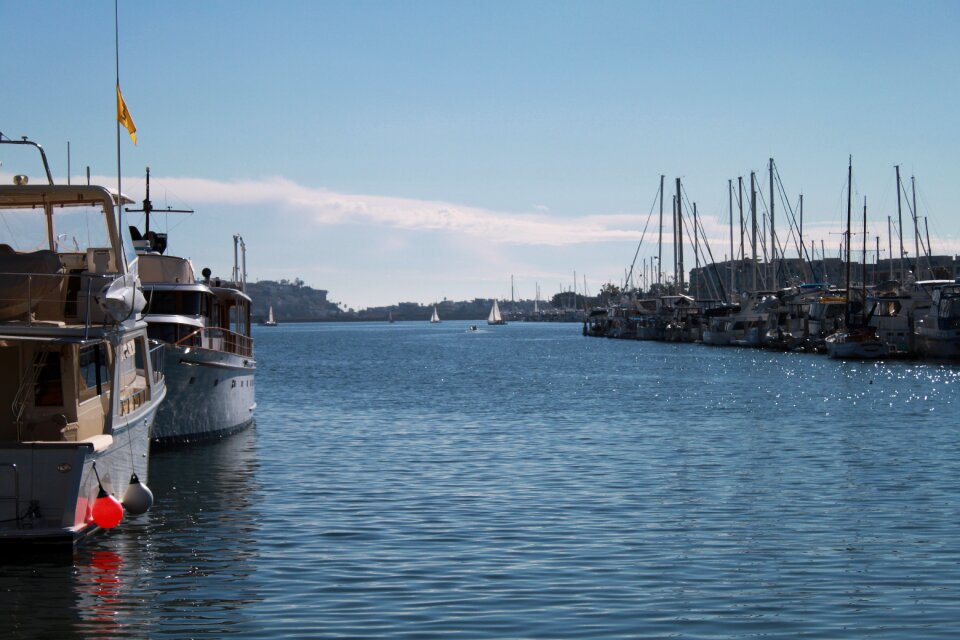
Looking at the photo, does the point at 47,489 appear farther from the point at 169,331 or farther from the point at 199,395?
the point at 199,395

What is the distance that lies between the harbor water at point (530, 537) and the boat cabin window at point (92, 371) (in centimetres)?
235

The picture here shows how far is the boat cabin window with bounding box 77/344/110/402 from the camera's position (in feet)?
60.4

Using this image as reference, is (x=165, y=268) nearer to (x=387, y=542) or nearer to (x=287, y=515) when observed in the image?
(x=287, y=515)

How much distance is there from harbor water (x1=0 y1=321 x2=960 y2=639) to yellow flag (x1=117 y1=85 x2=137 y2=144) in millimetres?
6999

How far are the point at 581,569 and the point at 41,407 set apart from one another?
840cm

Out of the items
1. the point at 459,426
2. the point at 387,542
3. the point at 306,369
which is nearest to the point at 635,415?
the point at 459,426

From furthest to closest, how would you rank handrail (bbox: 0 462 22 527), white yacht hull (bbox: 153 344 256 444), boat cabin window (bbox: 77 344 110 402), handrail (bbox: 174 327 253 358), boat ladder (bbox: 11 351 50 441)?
handrail (bbox: 174 327 253 358)
white yacht hull (bbox: 153 344 256 444)
boat cabin window (bbox: 77 344 110 402)
boat ladder (bbox: 11 351 50 441)
handrail (bbox: 0 462 22 527)

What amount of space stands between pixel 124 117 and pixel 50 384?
583 centimetres

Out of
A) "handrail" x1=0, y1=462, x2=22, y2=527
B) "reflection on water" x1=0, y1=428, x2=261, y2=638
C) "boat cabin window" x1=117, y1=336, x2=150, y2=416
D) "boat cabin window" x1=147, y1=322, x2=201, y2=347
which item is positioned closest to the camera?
"reflection on water" x1=0, y1=428, x2=261, y2=638

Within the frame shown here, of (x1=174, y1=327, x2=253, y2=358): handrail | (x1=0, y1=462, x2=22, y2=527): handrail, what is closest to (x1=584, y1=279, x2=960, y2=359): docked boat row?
(x1=174, y1=327, x2=253, y2=358): handrail

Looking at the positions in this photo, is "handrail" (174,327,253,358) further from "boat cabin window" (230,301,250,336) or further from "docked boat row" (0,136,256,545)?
"docked boat row" (0,136,256,545)

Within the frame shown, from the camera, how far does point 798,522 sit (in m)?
19.9

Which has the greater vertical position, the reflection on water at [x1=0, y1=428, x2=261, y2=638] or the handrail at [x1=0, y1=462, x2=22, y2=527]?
the handrail at [x1=0, y1=462, x2=22, y2=527]

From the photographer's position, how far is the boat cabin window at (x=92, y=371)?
18406mm
